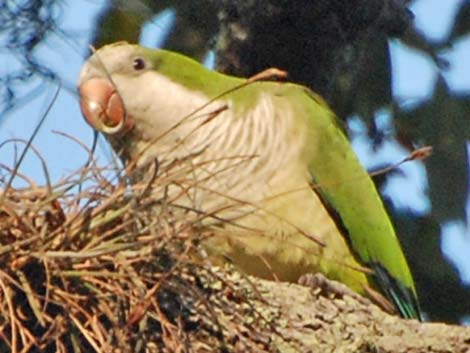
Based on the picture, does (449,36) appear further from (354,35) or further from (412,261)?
(412,261)

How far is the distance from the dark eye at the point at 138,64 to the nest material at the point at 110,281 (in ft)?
3.61

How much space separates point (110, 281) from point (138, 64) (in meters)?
1.32

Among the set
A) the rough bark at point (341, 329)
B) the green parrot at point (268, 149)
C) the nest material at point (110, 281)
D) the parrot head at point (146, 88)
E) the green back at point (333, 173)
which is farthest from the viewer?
the green back at point (333, 173)

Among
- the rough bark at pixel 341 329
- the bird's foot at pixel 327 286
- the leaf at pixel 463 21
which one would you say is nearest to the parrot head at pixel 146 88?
the bird's foot at pixel 327 286

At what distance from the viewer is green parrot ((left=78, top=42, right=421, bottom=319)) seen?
12.0ft

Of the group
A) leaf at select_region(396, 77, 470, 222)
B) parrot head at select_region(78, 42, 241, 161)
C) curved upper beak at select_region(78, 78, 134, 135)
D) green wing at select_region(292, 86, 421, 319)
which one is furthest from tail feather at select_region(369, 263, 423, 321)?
curved upper beak at select_region(78, 78, 134, 135)

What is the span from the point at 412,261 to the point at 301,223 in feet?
1.49

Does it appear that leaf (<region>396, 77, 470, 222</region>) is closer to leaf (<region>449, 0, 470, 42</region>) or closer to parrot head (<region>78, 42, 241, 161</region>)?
leaf (<region>449, 0, 470, 42</region>)

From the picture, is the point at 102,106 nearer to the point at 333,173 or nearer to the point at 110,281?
the point at 333,173

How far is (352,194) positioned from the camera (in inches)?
161

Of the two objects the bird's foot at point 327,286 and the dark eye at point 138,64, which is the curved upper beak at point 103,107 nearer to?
the dark eye at point 138,64

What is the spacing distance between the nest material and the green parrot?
75cm

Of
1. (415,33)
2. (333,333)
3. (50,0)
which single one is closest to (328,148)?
(415,33)

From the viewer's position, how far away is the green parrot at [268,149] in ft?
12.0
